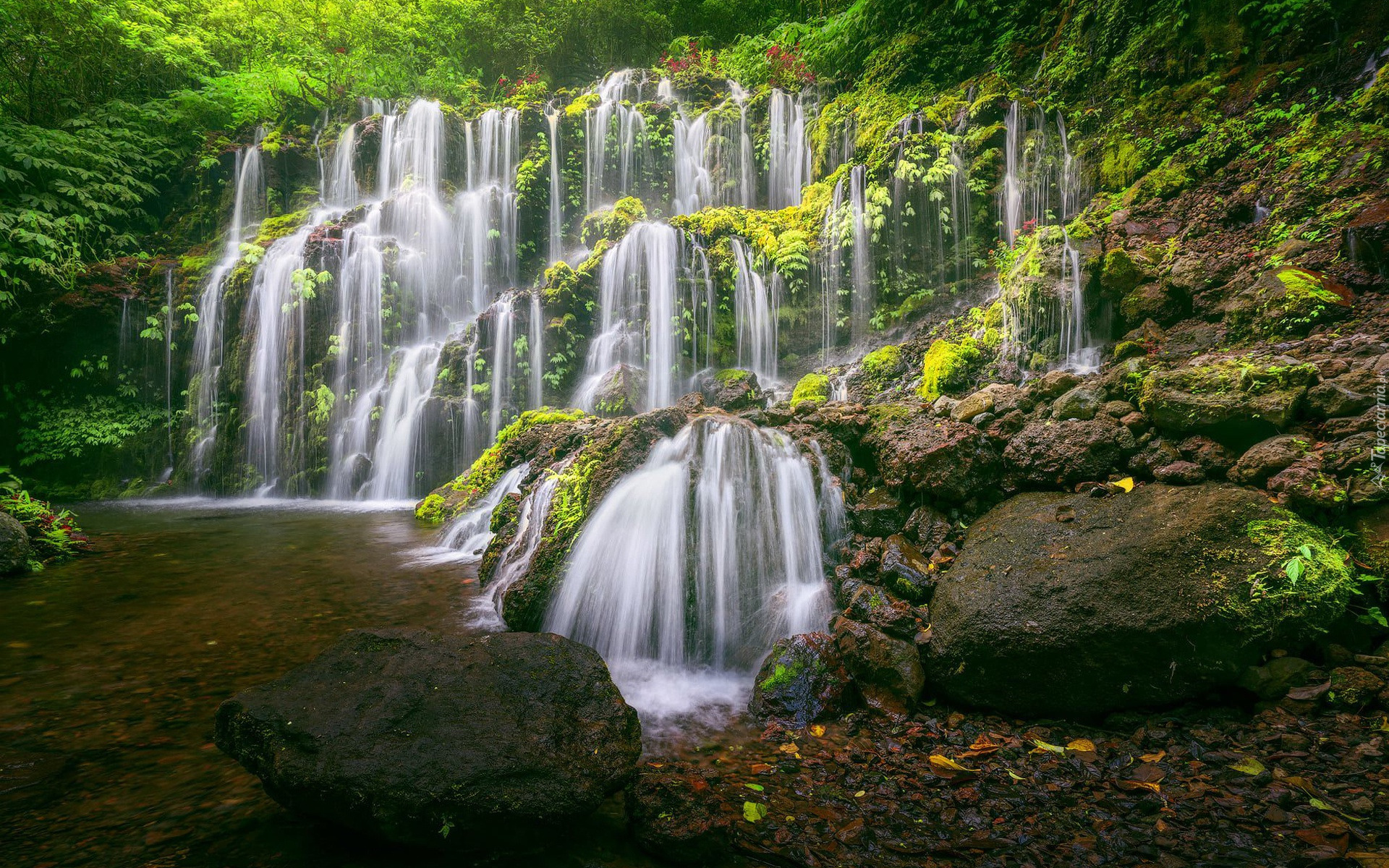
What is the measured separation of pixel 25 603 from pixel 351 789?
5.45m

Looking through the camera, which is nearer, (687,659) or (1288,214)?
(687,659)

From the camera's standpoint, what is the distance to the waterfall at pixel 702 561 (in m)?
4.20

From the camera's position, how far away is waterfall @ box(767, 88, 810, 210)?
13.9 metres

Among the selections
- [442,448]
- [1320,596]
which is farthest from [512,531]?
[442,448]

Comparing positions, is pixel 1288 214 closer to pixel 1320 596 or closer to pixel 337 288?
pixel 1320 596

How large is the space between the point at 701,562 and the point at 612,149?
603 inches

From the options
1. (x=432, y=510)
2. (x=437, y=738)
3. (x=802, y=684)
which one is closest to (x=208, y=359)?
(x=432, y=510)

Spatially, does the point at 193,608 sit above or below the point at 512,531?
below

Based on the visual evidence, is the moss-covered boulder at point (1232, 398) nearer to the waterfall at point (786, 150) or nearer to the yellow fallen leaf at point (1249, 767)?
the yellow fallen leaf at point (1249, 767)

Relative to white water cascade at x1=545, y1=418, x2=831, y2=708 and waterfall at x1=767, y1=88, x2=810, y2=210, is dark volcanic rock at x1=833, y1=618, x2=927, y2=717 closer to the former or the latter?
white water cascade at x1=545, y1=418, x2=831, y2=708

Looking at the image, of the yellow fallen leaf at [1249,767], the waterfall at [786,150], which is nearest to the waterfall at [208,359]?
the waterfall at [786,150]

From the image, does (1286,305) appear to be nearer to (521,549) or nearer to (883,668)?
(883,668)

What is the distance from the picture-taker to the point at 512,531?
5688mm

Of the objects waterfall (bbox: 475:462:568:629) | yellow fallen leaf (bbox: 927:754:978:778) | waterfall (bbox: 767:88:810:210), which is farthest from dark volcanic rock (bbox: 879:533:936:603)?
waterfall (bbox: 767:88:810:210)
